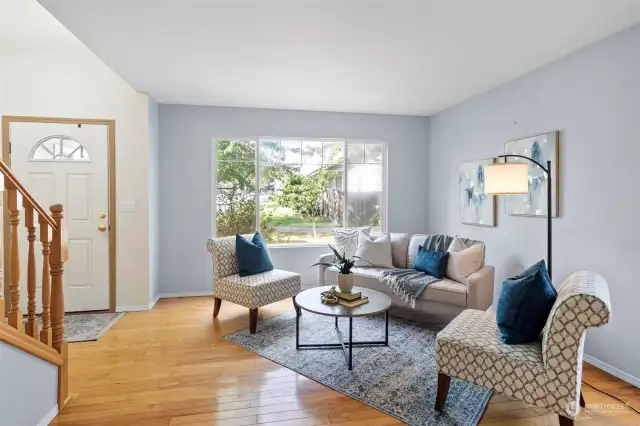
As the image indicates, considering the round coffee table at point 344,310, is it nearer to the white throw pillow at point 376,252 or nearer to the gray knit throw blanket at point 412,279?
the gray knit throw blanket at point 412,279

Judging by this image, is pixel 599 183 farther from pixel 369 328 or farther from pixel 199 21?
pixel 199 21

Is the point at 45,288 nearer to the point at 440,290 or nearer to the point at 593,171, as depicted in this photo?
the point at 440,290

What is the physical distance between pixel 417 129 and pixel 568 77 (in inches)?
89.3

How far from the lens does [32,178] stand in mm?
3658

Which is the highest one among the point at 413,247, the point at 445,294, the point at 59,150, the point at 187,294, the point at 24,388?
the point at 59,150

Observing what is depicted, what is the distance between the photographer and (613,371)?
2.55 metres

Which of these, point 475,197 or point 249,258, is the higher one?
point 475,197

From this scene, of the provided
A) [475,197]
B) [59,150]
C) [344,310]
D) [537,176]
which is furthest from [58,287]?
[475,197]

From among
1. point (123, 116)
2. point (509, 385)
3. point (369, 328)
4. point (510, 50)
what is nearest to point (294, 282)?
point (369, 328)

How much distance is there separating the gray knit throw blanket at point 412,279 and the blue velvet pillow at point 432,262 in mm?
59

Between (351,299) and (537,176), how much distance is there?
6.55ft

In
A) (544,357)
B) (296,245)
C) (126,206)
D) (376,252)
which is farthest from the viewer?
(296,245)

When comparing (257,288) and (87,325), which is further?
(87,325)

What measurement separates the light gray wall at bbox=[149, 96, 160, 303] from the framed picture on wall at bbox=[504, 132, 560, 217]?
3828 mm
